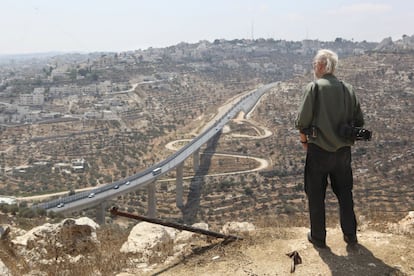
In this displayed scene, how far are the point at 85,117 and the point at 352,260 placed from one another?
63924mm

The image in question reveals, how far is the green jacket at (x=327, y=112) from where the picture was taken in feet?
14.1

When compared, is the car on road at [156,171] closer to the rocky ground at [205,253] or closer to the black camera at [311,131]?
the rocky ground at [205,253]

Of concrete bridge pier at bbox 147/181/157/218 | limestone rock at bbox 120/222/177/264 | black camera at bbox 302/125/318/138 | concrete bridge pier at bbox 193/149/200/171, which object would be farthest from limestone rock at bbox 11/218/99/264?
concrete bridge pier at bbox 193/149/200/171

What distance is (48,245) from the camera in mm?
5461

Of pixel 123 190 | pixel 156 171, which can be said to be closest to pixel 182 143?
pixel 156 171

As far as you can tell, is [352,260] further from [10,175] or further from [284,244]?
[10,175]

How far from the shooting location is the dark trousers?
14.4 ft

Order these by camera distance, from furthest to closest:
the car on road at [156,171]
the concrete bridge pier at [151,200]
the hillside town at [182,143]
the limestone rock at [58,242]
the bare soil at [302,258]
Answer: the car on road at [156,171]
the concrete bridge pier at [151,200]
the hillside town at [182,143]
the limestone rock at [58,242]
the bare soil at [302,258]

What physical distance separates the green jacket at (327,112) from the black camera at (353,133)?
0.05 meters

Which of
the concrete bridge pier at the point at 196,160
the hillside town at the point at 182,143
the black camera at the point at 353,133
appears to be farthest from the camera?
the concrete bridge pier at the point at 196,160

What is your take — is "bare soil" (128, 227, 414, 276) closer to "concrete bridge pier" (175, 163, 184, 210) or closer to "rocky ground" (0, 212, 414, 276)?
"rocky ground" (0, 212, 414, 276)

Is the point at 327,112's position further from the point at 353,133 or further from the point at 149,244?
the point at 149,244

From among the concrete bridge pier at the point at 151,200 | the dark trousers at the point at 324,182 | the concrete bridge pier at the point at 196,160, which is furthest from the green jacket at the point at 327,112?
the concrete bridge pier at the point at 196,160

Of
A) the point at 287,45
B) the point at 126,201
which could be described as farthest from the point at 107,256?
the point at 287,45
